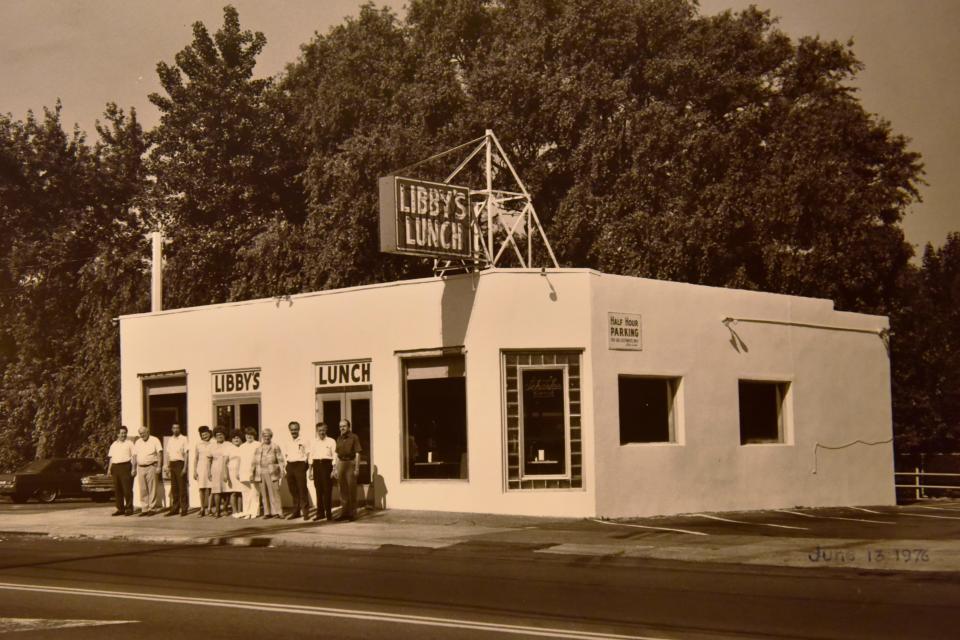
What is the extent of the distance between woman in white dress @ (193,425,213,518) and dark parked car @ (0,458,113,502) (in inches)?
439

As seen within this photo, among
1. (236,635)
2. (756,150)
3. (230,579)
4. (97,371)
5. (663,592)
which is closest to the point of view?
(236,635)

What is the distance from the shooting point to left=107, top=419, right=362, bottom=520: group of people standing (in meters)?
20.9

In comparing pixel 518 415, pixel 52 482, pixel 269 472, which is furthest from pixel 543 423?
pixel 52 482

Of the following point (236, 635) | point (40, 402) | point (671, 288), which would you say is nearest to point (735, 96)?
point (671, 288)

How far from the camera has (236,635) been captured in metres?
9.17

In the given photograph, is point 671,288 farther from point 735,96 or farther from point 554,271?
point 735,96

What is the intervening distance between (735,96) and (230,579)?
28.7 meters

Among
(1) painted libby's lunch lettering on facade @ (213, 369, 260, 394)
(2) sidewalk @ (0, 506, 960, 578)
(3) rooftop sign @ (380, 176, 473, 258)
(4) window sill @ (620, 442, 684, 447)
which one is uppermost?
(3) rooftop sign @ (380, 176, 473, 258)

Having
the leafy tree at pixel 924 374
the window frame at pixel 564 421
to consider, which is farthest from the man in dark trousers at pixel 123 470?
the leafy tree at pixel 924 374

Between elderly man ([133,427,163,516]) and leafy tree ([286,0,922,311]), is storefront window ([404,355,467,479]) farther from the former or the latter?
leafy tree ([286,0,922,311])

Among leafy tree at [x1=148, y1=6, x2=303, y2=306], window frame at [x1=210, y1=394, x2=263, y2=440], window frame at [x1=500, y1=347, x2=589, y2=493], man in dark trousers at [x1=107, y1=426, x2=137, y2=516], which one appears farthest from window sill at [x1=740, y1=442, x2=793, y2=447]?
leafy tree at [x1=148, y1=6, x2=303, y2=306]

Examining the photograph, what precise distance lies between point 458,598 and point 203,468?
42.3 ft

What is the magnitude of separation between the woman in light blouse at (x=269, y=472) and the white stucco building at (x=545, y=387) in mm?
1646

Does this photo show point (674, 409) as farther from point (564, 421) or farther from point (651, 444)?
point (564, 421)
